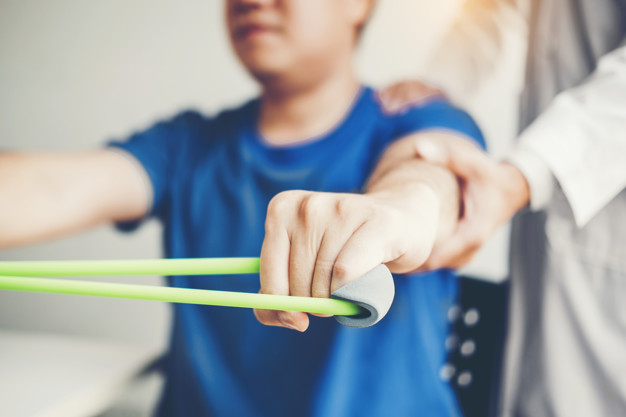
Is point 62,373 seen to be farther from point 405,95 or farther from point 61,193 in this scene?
point 405,95

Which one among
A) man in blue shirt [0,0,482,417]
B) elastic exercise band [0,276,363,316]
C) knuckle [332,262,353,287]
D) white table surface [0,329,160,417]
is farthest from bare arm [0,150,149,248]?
knuckle [332,262,353,287]

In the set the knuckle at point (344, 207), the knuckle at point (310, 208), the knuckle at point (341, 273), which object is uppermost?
the knuckle at point (310, 208)

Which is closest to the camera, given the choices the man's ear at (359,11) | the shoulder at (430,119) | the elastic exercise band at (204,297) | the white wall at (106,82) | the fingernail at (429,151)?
the elastic exercise band at (204,297)

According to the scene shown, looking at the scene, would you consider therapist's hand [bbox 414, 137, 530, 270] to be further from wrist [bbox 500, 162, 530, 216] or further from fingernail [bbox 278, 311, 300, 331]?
fingernail [bbox 278, 311, 300, 331]

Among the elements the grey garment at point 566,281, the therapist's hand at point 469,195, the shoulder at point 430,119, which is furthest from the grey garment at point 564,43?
the therapist's hand at point 469,195

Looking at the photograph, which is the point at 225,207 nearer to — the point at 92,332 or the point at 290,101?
the point at 290,101

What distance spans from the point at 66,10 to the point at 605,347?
78 centimetres

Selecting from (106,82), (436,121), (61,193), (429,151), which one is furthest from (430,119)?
(106,82)

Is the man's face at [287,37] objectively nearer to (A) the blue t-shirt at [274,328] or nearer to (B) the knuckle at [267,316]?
(A) the blue t-shirt at [274,328]

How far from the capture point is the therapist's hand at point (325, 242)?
0.17 m

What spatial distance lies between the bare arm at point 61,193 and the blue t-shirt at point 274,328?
0.04m

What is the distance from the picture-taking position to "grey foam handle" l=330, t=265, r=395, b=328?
0.16 m

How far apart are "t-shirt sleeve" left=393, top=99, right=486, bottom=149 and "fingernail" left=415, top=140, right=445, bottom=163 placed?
0.09m

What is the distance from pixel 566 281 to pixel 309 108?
0.31 m
